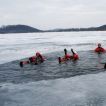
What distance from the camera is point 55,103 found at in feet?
38.4

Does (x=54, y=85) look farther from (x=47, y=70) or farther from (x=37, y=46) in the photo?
(x=37, y=46)

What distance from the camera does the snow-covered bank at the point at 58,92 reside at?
→ 38.7 feet

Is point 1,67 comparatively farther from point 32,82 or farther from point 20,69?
point 32,82

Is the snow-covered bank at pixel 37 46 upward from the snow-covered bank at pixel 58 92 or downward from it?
upward

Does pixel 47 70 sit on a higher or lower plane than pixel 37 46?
lower

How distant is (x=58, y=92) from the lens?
1352 centimetres

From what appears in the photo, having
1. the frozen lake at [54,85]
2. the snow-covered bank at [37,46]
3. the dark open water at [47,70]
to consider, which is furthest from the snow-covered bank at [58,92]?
the snow-covered bank at [37,46]

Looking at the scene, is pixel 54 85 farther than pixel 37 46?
No

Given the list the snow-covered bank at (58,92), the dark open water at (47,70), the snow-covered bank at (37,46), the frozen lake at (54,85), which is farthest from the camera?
the snow-covered bank at (37,46)

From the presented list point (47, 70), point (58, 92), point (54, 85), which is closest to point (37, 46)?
point (47, 70)

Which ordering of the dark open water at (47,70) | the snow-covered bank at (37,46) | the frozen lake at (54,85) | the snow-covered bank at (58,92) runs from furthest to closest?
1. the snow-covered bank at (37,46)
2. the dark open water at (47,70)
3. the frozen lake at (54,85)
4. the snow-covered bank at (58,92)

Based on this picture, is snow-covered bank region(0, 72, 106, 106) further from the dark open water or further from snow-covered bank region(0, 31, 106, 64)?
snow-covered bank region(0, 31, 106, 64)

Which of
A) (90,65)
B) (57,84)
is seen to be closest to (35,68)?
(90,65)

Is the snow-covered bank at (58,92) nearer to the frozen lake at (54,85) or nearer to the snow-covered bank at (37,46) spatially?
the frozen lake at (54,85)
